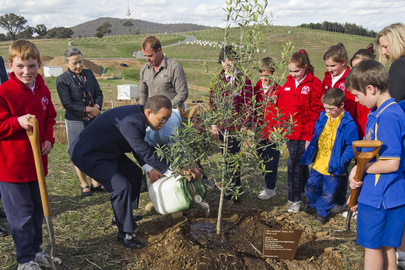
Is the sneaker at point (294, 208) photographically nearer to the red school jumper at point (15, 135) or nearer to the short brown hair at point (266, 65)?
the short brown hair at point (266, 65)

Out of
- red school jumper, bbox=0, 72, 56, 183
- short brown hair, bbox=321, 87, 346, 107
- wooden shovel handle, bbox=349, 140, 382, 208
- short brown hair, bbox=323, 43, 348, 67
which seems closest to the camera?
wooden shovel handle, bbox=349, 140, 382, 208

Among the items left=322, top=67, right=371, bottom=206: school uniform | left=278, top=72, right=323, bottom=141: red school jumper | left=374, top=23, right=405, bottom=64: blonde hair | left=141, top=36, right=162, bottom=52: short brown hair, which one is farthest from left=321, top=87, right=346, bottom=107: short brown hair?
left=141, top=36, right=162, bottom=52: short brown hair

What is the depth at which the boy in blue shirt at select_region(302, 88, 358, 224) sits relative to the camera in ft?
12.7

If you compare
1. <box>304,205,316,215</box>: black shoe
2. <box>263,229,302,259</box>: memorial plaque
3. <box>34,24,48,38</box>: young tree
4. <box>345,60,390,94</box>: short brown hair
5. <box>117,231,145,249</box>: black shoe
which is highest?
<box>34,24,48,38</box>: young tree

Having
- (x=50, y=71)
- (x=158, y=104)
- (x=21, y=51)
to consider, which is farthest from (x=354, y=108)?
(x=50, y=71)

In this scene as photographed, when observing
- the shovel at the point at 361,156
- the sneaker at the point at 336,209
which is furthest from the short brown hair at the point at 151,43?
the sneaker at the point at 336,209

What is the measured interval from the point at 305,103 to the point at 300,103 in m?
0.07

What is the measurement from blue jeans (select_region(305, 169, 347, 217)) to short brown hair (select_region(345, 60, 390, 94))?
6.05ft

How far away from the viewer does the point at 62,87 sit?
14.9 ft

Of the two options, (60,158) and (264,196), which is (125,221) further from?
(60,158)

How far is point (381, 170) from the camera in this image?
239cm

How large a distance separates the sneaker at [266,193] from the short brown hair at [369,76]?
273 centimetres

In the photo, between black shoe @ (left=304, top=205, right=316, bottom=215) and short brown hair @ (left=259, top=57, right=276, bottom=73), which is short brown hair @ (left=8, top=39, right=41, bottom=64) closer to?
short brown hair @ (left=259, top=57, right=276, bottom=73)

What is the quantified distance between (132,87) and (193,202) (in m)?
14.1
